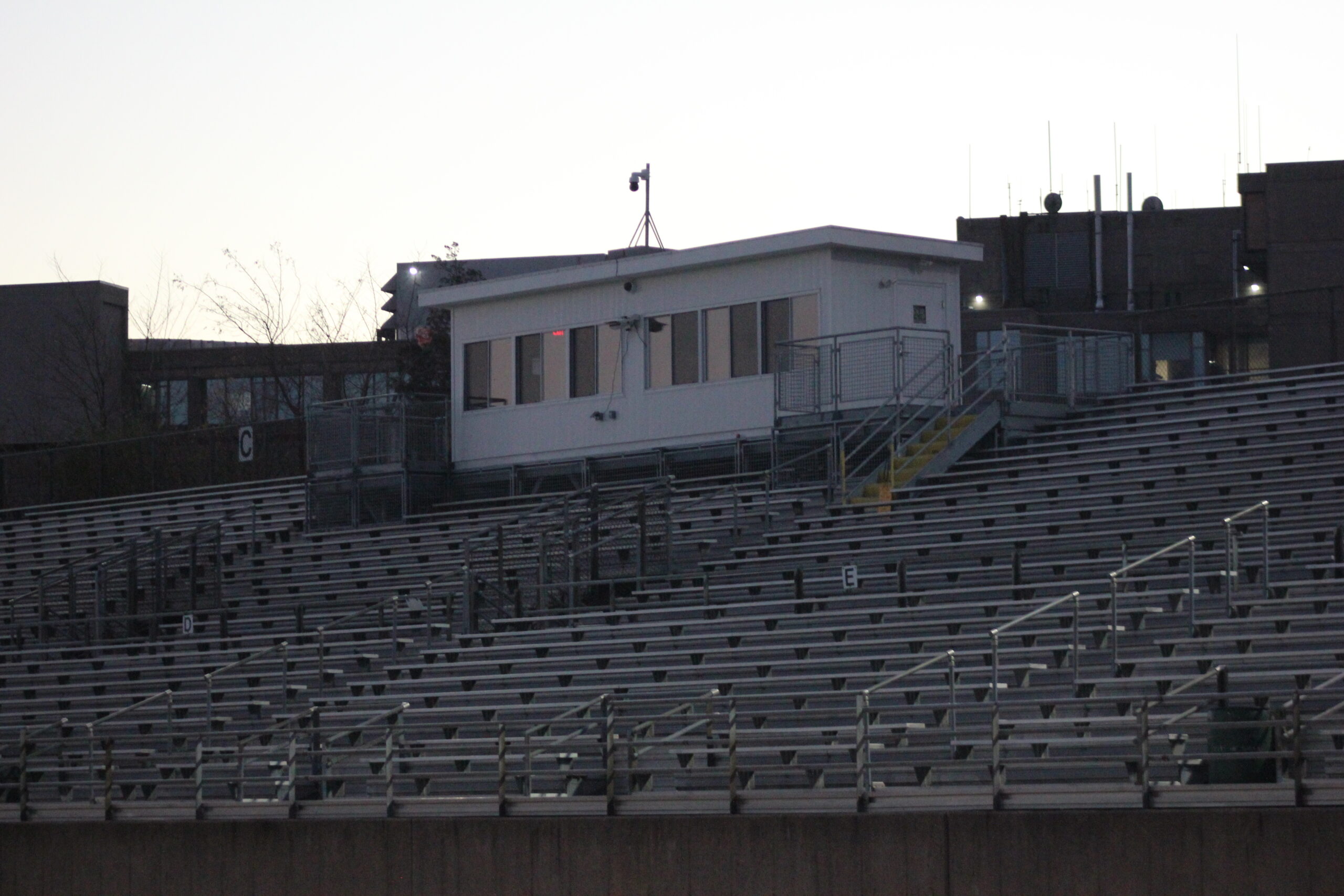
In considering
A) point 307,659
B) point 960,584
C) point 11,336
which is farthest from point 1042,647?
point 11,336

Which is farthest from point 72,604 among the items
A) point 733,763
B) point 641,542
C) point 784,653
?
point 733,763

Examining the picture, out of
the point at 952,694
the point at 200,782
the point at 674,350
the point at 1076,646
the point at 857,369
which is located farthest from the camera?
the point at 674,350

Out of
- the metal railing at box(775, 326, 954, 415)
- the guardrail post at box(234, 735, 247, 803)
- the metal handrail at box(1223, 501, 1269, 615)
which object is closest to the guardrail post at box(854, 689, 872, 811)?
the metal handrail at box(1223, 501, 1269, 615)

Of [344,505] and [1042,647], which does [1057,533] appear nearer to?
[1042,647]

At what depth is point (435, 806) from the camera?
55.9 ft

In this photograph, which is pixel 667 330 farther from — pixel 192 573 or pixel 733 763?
pixel 733 763

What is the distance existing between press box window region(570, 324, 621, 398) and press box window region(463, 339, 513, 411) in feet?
4.11

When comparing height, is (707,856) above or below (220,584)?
below

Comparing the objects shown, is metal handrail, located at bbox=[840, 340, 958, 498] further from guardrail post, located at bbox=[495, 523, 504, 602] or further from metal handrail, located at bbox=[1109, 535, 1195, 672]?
metal handrail, located at bbox=[1109, 535, 1195, 672]

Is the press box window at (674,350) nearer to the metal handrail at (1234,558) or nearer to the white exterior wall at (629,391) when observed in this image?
the white exterior wall at (629,391)

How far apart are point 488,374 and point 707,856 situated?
16004 millimetres

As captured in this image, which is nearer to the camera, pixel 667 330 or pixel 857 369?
pixel 857 369

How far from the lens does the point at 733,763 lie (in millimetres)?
15008

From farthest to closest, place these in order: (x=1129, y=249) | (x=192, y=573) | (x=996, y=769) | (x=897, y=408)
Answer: (x=1129, y=249), (x=192, y=573), (x=897, y=408), (x=996, y=769)
